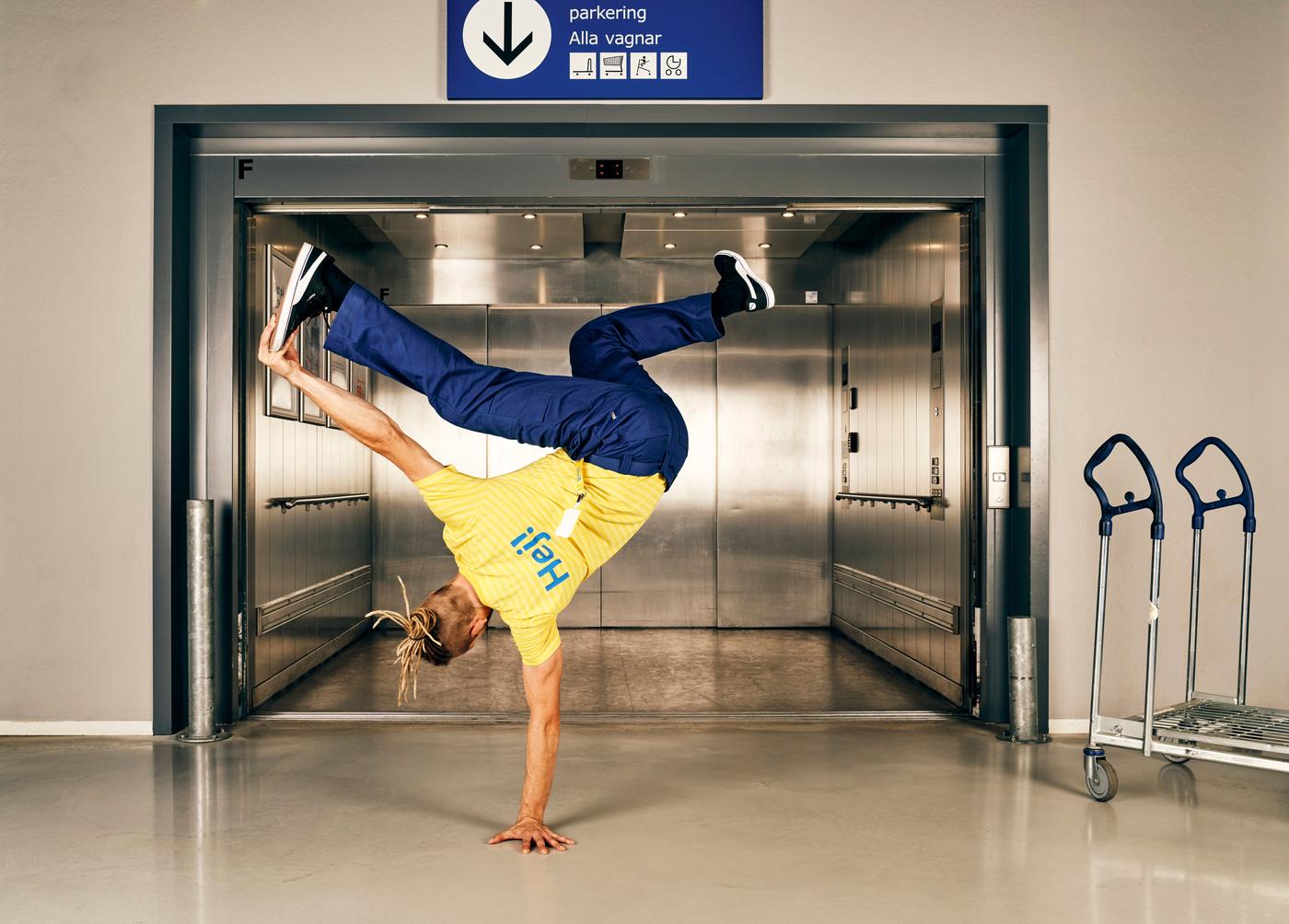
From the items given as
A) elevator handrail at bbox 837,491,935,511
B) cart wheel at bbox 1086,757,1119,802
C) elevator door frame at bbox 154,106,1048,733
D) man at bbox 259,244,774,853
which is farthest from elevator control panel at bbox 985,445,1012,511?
man at bbox 259,244,774,853

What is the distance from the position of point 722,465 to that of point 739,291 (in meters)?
4.94

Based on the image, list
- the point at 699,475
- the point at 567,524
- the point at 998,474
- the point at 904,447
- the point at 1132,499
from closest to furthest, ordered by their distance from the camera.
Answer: the point at 567,524
the point at 1132,499
the point at 998,474
the point at 904,447
the point at 699,475

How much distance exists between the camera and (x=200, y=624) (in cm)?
486

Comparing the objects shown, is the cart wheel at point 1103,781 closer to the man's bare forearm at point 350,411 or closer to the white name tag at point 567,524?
the white name tag at point 567,524

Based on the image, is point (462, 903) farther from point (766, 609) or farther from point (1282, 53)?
point (766, 609)

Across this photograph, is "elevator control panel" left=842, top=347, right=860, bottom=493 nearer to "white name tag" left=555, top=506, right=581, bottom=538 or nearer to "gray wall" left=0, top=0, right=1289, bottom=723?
"gray wall" left=0, top=0, right=1289, bottom=723

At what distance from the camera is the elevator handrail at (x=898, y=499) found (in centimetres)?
622

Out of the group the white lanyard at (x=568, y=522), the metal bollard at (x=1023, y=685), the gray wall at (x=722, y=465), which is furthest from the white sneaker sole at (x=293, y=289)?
the gray wall at (x=722, y=465)

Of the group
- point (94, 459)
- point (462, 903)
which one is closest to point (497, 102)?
point (94, 459)

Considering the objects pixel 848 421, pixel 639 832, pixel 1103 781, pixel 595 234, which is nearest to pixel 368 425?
pixel 639 832

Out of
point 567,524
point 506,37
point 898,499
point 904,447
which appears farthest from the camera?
point 898,499

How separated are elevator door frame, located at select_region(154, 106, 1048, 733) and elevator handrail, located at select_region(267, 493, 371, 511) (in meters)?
0.69

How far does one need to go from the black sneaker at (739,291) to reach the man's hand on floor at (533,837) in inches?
81.0

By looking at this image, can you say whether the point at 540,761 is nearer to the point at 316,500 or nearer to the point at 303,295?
the point at 303,295
